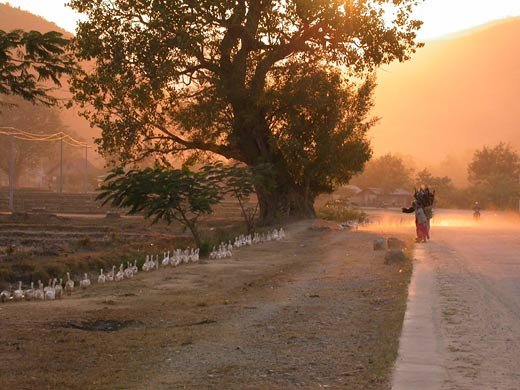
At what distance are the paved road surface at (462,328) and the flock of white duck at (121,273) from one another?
629cm

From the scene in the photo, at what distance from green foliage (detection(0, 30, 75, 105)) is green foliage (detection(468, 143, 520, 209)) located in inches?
3347

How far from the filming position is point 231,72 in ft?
125

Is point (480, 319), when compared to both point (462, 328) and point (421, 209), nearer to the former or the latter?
point (462, 328)

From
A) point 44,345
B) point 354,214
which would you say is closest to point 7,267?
point 44,345

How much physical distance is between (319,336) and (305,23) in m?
27.4

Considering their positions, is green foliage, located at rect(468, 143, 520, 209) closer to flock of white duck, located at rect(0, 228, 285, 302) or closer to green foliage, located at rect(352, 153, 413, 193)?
green foliage, located at rect(352, 153, 413, 193)

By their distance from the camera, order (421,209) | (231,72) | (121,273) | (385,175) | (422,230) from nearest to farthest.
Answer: (121,273) → (421,209) → (422,230) → (231,72) → (385,175)

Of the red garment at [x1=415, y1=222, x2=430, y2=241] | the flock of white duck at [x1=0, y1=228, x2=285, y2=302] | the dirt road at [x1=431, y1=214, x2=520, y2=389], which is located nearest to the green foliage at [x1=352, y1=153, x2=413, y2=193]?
the red garment at [x1=415, y1=222, x2=430, y2=241]

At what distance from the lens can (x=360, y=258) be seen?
22859 millimetres

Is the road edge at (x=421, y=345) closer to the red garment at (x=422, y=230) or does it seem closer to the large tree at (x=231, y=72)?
the red garment at (x=422, y=230)

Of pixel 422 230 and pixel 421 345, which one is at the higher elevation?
pixel 422 230

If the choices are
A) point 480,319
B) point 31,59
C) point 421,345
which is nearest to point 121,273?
point 31,59

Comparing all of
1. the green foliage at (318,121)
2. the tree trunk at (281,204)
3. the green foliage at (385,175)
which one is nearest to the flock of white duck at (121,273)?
the green foliage at (318,121)

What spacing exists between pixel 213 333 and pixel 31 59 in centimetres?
677
